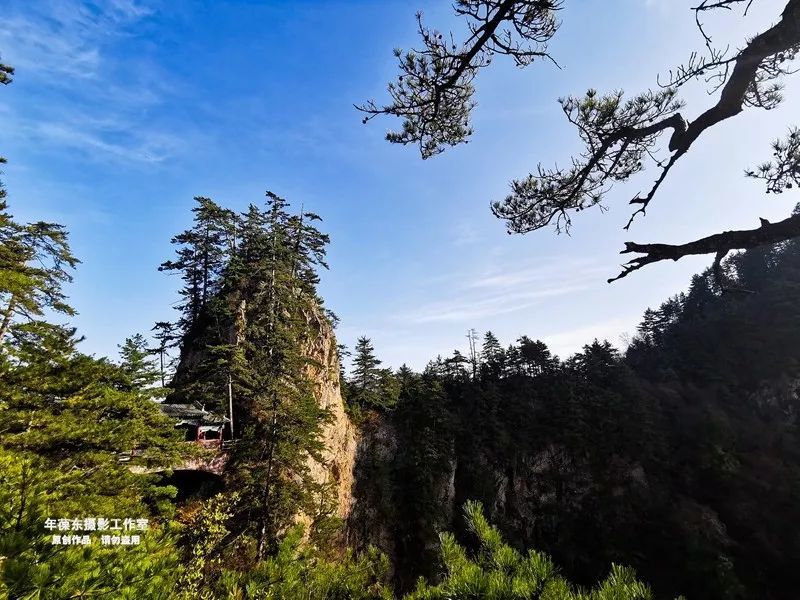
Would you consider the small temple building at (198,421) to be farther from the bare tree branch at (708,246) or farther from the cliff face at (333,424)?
the bare tree branch at (708,246)

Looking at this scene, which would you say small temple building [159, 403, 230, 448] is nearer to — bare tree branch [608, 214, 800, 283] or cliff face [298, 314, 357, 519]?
cliff face [298, 314, 357, 519]

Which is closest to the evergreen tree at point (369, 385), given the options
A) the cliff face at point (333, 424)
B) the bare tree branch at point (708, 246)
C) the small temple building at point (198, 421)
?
the cliff face at point (333, 424)

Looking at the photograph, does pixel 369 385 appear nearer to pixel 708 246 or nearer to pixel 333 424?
pixel 333 424

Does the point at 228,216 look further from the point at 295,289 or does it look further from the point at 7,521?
the point at 7,521

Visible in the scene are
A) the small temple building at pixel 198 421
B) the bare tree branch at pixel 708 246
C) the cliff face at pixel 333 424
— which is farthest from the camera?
the cliff face at pixel 333 424

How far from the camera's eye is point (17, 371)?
8.31 meters

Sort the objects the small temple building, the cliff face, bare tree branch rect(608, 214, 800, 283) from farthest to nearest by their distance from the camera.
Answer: the cliff face
the small temple building
bare tree branch rect(608, 214, 800, 283)

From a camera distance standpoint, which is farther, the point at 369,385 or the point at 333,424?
the point at 369,385

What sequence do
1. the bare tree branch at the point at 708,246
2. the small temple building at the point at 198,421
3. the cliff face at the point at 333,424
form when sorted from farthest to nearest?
the cliff face at the point at 333,424 → the small temple building at the point at 198,421 → the bare tree branch at the point at 708,246

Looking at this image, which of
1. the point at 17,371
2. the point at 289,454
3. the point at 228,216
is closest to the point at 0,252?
the point at 17,371

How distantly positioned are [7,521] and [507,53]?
5544 millimetres

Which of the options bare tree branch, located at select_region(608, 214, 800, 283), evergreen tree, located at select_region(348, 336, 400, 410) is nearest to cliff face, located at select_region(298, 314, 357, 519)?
evergreen tree, located at select_region(348, 336, 400, 410)

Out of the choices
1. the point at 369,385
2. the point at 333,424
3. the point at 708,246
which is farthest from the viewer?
the point at 369,385

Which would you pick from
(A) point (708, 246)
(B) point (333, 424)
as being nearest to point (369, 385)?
(B) point (333, 424)
